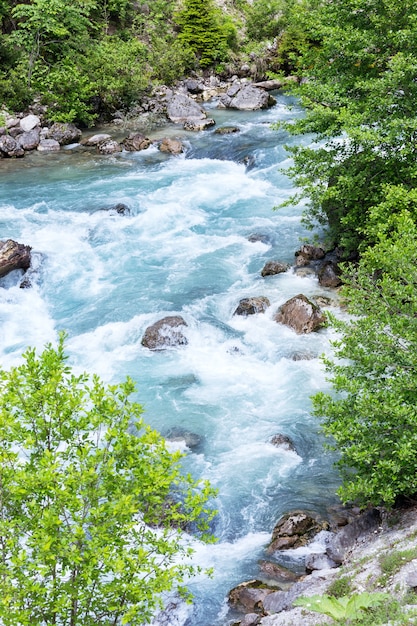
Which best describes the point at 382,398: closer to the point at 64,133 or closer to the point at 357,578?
the point at 357,578

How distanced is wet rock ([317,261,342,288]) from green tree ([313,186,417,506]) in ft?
25.9

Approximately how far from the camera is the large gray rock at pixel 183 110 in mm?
36969

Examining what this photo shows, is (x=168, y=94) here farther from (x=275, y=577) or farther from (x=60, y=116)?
(x=275, y=577)

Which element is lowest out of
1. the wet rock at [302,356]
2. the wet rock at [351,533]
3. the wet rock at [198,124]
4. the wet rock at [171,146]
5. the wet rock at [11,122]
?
the wet rock at [302,356]

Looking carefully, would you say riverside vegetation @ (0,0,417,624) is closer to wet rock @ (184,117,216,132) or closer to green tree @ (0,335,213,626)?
green tree @ (0,335,213,626)

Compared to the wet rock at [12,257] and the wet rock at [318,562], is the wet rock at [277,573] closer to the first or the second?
the wet rock at [318,562]

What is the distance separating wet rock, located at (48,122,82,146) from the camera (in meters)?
32.4

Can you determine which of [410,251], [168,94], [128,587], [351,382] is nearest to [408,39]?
[410,251]

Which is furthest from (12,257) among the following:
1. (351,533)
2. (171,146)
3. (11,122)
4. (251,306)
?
(11,122)

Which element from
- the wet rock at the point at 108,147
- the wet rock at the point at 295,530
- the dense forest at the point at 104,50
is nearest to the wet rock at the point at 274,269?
the wet rock at the point at 295,530

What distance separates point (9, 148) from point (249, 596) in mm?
26398

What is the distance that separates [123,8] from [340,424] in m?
43.1

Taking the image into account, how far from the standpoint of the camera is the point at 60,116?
33.5 meters

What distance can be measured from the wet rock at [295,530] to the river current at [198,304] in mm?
273
